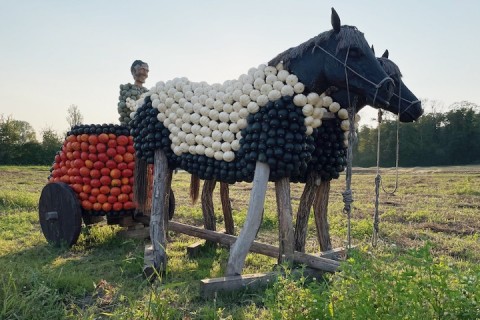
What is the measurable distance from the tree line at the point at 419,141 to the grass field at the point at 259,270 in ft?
83.0

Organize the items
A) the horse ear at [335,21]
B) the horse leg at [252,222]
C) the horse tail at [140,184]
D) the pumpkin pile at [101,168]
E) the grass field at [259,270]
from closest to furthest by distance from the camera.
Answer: the grass field at [259,270] < the horse ear at [335,21] < the horse leg at [252,222] < the horse tail at [140,184] < the pumpkin pile at [101,168]

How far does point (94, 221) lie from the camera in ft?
20.6

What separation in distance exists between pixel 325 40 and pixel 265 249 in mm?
2325

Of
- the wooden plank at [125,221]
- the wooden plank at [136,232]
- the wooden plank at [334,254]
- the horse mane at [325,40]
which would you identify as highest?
the horse mane at [325,40]

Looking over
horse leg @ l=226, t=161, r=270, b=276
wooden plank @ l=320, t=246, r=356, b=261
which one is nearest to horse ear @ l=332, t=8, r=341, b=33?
horse leg @ l=226, t=161, r=270, b=276

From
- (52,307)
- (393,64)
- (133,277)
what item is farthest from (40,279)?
(393,64)

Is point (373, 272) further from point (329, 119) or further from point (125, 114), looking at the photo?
point (125, 114)

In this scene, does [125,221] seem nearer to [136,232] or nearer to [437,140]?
[136,232]

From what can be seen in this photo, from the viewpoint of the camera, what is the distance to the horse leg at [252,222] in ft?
12.9

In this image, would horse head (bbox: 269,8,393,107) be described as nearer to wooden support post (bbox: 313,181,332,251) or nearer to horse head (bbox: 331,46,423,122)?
horse head (bbox: 331,46,423,122)

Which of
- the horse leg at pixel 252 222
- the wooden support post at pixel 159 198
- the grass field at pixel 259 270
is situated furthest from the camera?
the wooden support post at pixel 159 198

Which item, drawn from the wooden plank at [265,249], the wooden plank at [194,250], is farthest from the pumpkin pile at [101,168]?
the wooden plank at [194,250]

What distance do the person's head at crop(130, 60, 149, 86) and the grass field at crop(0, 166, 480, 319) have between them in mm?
2329

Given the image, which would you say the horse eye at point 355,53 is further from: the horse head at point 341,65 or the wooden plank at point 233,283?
the wooden plank at point 233,283
